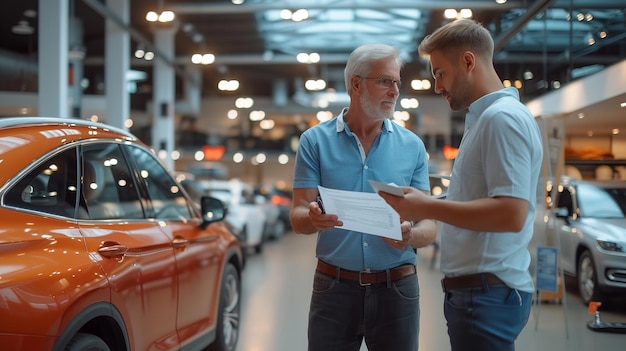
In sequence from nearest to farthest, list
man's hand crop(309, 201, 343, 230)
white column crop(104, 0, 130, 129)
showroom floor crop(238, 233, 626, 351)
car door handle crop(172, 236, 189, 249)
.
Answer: man's hand crop(309, 201, 343, 230) < car door handle crop(172, 236, 189, 249) < showroom floor crop(238, 233, 626, 351) < white column crop(104, 0, 130, 129)

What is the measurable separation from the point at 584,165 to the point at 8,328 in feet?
12.6

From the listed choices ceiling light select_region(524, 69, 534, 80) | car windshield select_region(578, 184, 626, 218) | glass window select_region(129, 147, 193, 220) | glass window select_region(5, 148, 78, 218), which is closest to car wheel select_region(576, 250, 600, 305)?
car windshield select_region(578, 184, 626, 218)

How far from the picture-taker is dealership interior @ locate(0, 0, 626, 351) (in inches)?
213

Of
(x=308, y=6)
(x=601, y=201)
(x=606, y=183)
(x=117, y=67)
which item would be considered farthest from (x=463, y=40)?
(x=117, y=67)

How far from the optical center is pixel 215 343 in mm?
5535

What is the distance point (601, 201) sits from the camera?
519 centimetres

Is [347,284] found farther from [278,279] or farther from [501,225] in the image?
[278,279]

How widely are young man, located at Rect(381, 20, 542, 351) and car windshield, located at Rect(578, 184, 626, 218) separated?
2579 millimetres

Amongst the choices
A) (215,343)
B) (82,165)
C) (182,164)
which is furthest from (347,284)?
(182,164)

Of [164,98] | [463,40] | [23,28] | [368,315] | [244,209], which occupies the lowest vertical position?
[244,209]

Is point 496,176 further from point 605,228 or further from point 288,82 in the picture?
point 288,82

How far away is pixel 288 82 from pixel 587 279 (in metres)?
34.5

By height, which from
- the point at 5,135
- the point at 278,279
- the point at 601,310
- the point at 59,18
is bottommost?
the point at 278,279

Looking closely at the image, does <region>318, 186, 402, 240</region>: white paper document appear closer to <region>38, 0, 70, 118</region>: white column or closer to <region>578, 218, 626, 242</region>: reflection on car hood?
<region>578, 218, 626, 242</region>: reflection on car hood
